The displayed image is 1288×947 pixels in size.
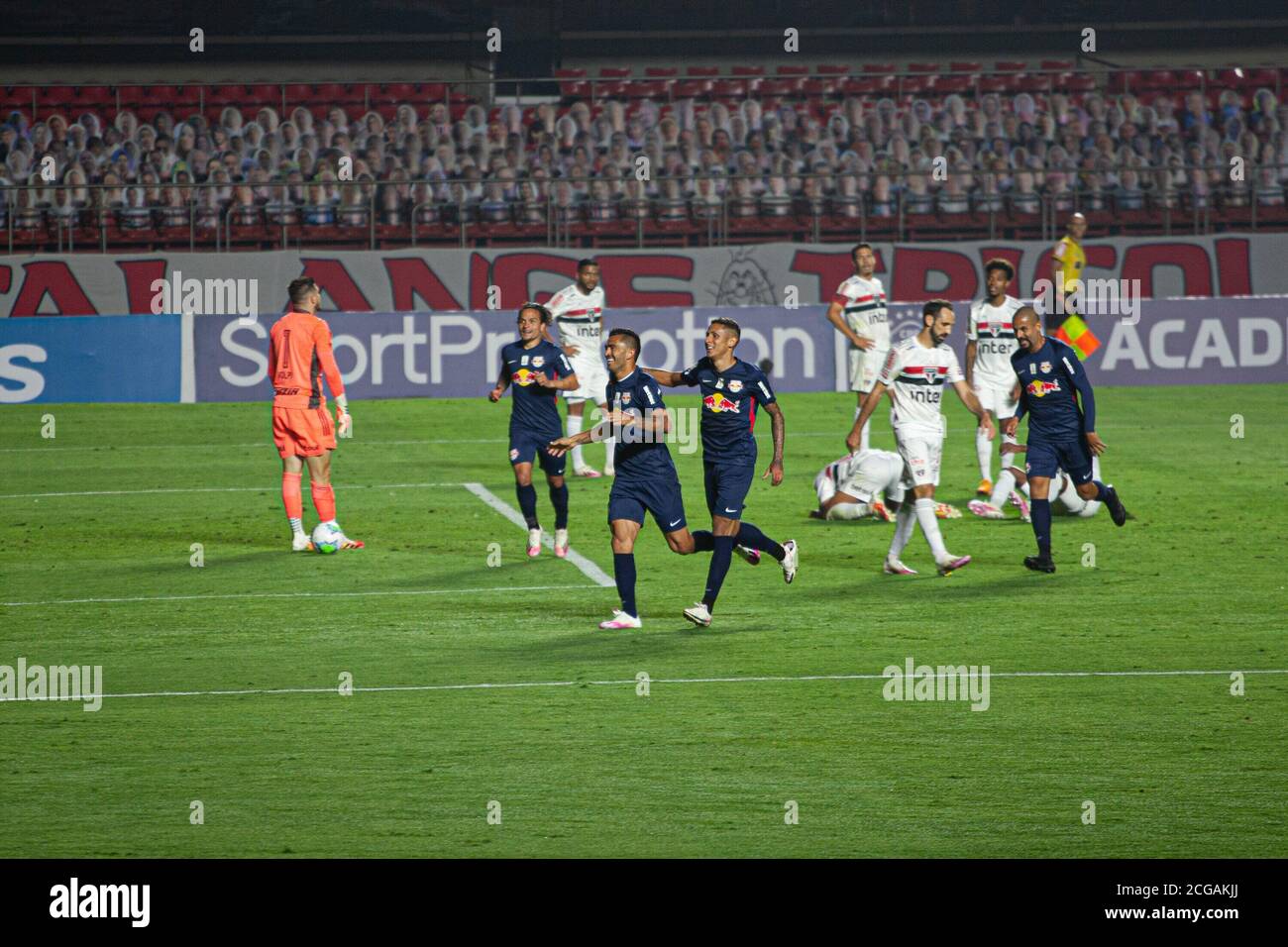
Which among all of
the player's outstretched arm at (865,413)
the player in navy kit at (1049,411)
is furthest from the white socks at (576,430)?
the player in navy kit at (1049,411)

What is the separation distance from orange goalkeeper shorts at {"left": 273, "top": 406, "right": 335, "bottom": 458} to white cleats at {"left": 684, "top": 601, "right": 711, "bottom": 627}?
4580 millimetres

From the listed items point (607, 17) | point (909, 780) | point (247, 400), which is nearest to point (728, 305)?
point (247, 400)

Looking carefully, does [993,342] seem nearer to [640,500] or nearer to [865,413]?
[865,413]

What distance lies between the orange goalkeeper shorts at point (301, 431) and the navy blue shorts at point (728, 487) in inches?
173

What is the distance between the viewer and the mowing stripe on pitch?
44.4ft

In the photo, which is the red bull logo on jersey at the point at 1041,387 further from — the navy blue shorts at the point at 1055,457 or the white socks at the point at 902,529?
the white socks at the point at 902,529

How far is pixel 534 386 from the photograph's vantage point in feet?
46.7

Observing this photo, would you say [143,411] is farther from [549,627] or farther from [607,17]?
[607,17]

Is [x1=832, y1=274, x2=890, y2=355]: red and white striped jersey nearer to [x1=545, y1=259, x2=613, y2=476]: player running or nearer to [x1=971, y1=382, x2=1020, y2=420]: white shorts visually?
[x1=971, y1=382, x2=1020, y2=420]: white shorts

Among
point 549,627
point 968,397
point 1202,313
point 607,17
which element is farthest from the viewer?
point 607,17

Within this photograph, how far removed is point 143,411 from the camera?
25109 millimetres

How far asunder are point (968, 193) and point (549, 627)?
2228cm

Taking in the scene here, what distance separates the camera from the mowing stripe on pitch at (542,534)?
13.5m

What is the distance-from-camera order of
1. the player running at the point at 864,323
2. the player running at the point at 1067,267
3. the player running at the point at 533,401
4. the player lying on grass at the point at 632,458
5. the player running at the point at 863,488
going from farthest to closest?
the player running at the point at 864,323 → the player running at the point at 1067,267 → the player running at the point at 863,488 → the player running at the point at 533,401 → the player lying on grass at the point at 632,458
